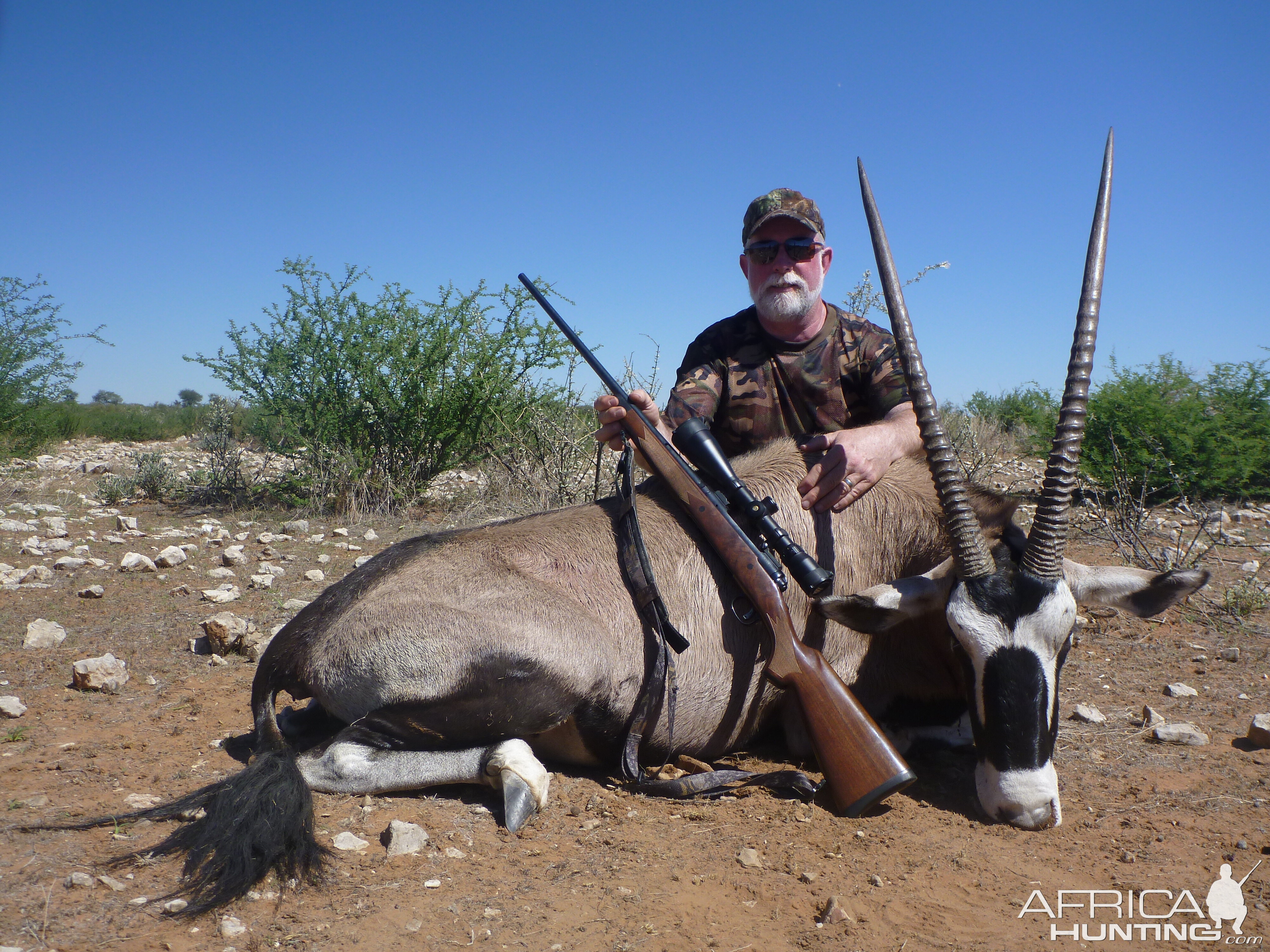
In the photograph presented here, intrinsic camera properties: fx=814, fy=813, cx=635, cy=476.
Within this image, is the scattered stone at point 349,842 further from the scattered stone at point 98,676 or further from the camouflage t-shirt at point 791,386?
the camouflage t-shirt at point 791,386

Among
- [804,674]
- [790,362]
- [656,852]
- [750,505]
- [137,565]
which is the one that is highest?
[790,362]

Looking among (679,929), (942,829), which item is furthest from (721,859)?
(942,829)

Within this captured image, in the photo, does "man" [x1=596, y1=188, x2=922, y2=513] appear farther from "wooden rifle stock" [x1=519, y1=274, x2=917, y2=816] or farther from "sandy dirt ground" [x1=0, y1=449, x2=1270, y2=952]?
"sandy dirt ground" [x1=0, y1=449, x2=1270, y2=952]

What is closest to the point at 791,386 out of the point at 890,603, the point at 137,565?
the point at 890,603

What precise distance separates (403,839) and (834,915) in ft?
4.87

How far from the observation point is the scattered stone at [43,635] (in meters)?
4.86

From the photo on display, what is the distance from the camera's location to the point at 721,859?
284cm

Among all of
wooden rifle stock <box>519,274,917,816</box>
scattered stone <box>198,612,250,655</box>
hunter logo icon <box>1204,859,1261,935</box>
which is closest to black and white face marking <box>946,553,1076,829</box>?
wooden rifle stock <box>519,274,917,816</box>

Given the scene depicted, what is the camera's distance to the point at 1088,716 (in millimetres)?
3979

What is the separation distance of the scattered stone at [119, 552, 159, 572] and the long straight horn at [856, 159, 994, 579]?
6.01 meters

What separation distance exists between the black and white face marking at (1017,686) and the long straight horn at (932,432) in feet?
0.48

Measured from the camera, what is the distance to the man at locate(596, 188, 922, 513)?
5.00 m

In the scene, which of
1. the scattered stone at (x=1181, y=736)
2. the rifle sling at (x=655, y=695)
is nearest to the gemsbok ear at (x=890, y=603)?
the rifle sling at (x=655, y=695)

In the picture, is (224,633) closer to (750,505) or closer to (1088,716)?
(750,505)
